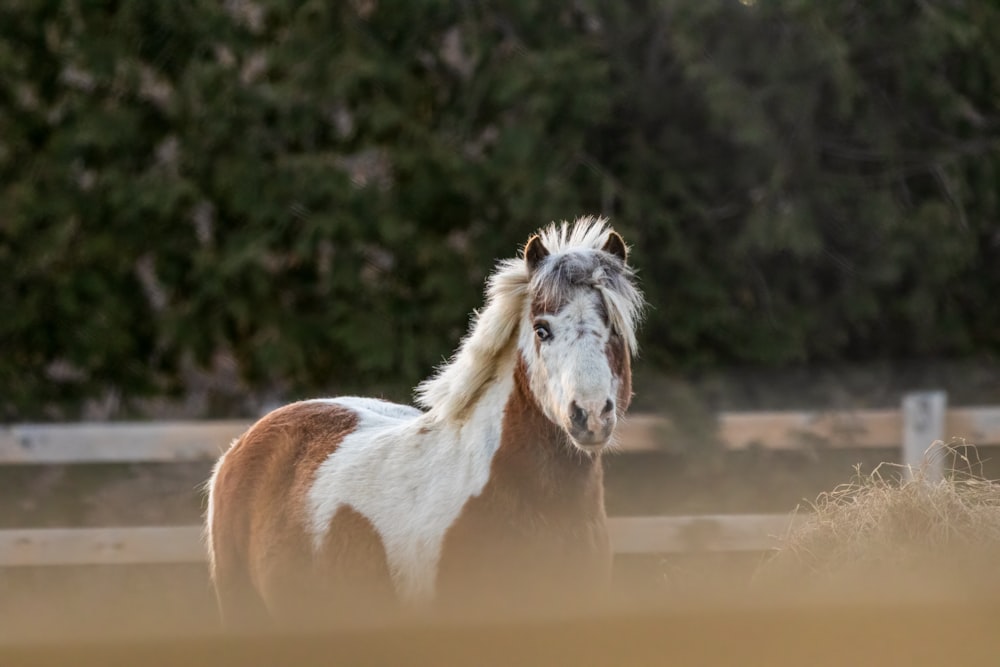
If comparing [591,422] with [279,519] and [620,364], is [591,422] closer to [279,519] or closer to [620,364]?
[620,364]

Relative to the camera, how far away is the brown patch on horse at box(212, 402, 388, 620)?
269 cm

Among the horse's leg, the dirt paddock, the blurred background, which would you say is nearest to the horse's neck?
the horse's leg

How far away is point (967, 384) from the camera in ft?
19.7

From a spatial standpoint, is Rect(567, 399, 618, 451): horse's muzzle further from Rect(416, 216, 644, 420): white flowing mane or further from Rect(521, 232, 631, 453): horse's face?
Rect(416, 216, 644, 420): white flowing mane

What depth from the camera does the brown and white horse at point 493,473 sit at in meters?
2.38

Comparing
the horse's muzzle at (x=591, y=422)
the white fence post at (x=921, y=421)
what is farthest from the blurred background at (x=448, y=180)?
the horse's muzzle at (x=591, y=422)

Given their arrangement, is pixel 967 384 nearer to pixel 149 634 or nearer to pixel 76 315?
pixel 76 315

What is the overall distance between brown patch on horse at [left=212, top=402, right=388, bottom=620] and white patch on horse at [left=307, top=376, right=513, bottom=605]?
42 mm


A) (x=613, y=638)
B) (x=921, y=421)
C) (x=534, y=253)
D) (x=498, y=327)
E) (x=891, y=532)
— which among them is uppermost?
(x=921, y=421)

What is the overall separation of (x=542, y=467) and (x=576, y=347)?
29 centimetres

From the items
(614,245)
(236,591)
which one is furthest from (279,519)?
(614,245)

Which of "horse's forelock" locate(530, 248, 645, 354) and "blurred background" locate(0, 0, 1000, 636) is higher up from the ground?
"blurred background" locate(0, 0, 1000, 636)

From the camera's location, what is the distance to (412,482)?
261 cm

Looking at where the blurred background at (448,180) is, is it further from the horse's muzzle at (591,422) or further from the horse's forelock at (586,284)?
the horse's muzzle at (591,422)
